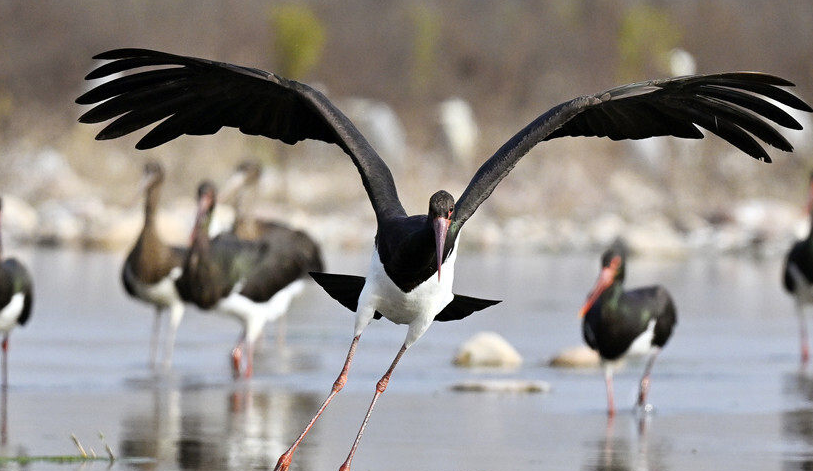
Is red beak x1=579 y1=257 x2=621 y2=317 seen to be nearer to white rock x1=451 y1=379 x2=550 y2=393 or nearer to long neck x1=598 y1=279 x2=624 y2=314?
long neck x1=598 y1=279 x2=624 y2=314

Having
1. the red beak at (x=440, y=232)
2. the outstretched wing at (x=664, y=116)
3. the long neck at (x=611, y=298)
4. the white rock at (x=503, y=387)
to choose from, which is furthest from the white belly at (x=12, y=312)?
the red beak at (x=440, y=232)

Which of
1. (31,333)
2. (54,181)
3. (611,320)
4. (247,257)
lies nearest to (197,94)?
(611,320)

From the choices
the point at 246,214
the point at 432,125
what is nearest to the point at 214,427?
the point at 246,214

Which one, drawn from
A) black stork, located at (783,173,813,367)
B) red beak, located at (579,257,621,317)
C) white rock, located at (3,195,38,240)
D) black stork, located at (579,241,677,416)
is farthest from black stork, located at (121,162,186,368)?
A: white rock, located at (3,195,38,240)

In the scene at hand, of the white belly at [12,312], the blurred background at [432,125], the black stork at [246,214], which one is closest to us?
the white belly at [12,312]

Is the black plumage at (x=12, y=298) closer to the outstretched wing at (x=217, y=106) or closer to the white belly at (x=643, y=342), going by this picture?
the outstretched wing at (x=217, y=106)

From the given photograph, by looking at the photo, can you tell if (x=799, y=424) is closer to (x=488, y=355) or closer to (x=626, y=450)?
(x=626, y=450)

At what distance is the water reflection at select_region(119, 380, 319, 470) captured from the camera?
338 inches

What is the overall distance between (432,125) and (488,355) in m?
37.4

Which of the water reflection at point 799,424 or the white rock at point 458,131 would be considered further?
the white rock at point 458,131

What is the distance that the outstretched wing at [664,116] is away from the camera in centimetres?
818

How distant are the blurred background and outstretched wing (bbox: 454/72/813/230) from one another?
73.1 ft

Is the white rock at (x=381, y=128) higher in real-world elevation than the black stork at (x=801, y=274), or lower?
higher

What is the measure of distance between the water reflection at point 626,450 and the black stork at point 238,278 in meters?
3.92
